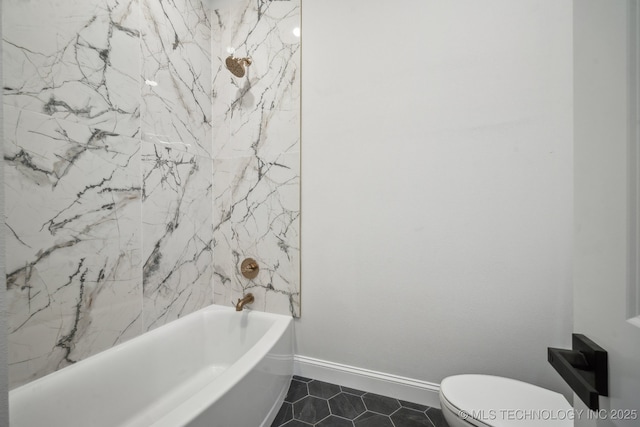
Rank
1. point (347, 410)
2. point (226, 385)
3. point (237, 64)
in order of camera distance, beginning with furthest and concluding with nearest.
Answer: point (237, 64)
point (347, 410)
point (226, 385)

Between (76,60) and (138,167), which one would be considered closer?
(76,60)

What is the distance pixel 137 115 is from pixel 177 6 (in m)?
0.81

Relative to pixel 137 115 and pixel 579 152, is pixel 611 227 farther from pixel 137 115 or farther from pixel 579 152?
pixel 137 115

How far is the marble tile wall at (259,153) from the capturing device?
Answer: 1.67m

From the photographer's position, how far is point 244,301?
5.64ft

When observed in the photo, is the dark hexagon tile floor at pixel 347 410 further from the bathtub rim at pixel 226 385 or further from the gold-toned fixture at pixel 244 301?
the gold-toned fixture at pixel 244 301

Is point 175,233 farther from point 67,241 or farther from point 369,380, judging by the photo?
point 369,380

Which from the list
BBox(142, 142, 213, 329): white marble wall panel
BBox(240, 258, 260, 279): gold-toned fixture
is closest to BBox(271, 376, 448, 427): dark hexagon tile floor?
BBox(240, 258, 260, 279): gold-toned fixture

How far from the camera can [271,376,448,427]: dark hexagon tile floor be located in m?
1.29

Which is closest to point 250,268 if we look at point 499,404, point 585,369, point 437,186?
point 437,186

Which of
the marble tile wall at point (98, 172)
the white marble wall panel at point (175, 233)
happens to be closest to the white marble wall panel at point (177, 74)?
the marble tile wall at point (98, 172)

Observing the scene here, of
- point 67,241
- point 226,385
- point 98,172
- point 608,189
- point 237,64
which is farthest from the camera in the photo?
point 237,64

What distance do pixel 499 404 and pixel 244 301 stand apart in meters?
1.43

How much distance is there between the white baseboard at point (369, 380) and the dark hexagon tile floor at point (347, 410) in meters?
0.03
